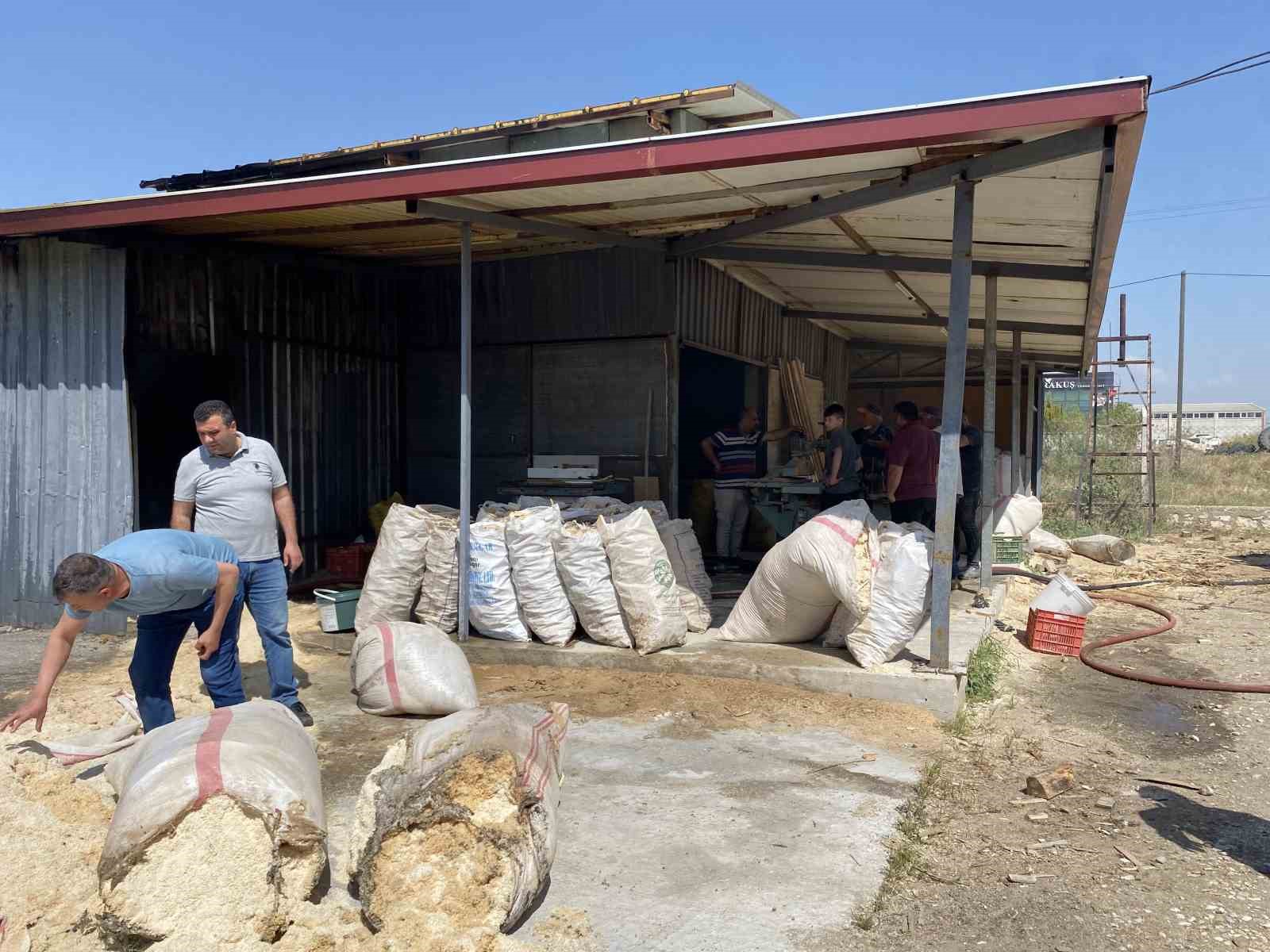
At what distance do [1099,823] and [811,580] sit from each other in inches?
83.1

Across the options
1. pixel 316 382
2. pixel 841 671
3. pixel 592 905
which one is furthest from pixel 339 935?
pixel 316 382

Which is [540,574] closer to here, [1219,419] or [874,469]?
[874,469]

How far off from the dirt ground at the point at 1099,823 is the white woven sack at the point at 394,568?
3.70 meters

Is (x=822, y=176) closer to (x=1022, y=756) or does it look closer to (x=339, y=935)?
(x=1022, y=756)

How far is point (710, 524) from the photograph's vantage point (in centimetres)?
1048

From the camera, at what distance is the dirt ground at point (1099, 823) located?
3.10 meters

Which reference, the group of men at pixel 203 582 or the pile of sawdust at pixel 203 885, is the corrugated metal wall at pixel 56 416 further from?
the pile of sawdust at pixel 203 885

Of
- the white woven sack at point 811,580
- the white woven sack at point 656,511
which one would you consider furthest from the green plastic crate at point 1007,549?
the white woven sack at point 811,580

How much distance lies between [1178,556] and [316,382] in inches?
478

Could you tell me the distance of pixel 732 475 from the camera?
10406 mm

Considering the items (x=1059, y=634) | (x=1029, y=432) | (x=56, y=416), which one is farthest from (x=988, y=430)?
(x=1029, y=432)

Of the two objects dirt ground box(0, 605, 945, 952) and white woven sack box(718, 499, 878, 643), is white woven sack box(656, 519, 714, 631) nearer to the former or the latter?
white woven sack box(718, 499, 878, 643)

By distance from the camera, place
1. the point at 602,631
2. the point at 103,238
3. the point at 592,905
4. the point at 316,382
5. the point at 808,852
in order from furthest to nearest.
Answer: the point at 316,382
the point at 103,238
the point at 602,631
the point at 808,852
the point at 592,905

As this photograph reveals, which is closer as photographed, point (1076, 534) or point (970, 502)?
point (970, 502)
